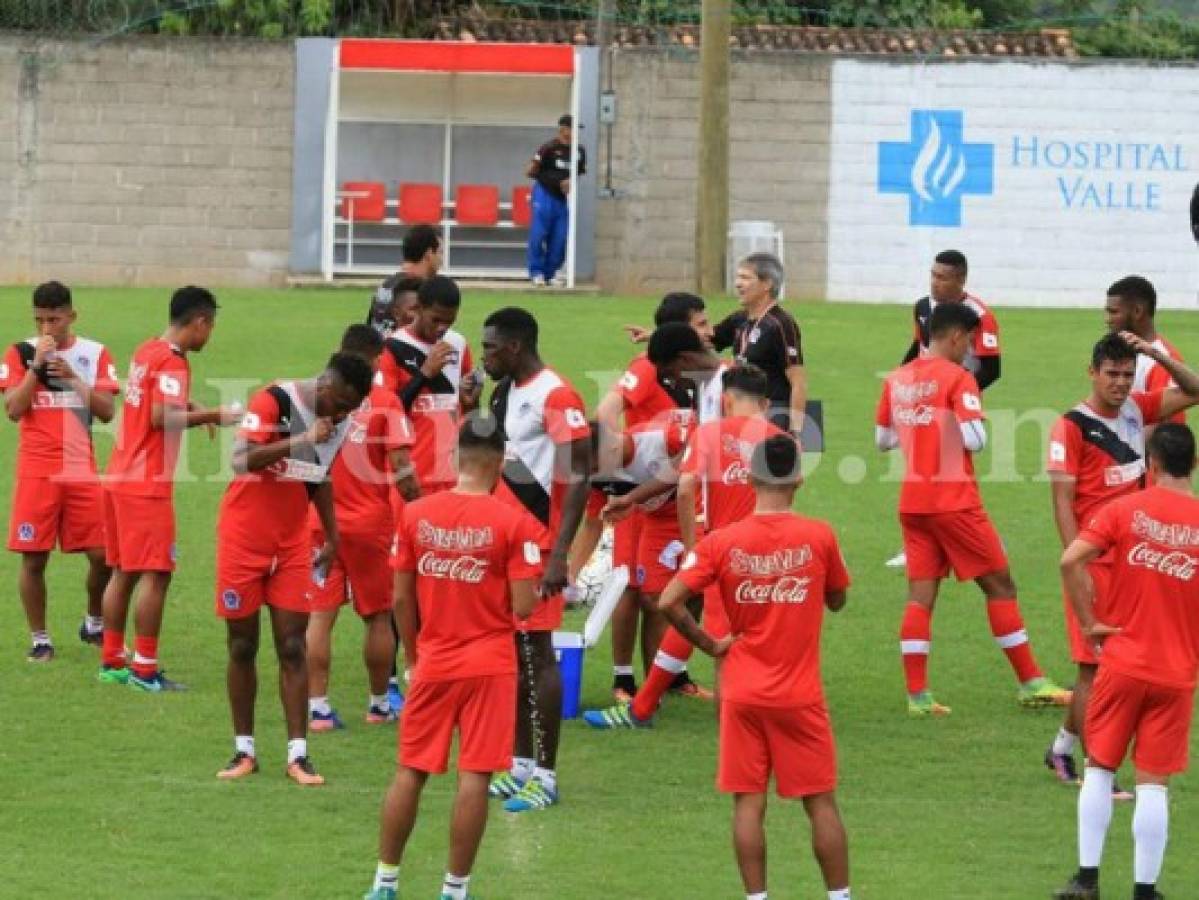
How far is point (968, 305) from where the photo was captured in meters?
14.4

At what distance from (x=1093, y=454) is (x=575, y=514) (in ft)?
7.77

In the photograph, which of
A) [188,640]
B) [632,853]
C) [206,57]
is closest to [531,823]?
[632,853]

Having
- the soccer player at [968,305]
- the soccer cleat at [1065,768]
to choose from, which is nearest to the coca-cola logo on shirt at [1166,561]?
the soccer cleat at [1065,768]

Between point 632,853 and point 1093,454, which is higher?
point 1093,454

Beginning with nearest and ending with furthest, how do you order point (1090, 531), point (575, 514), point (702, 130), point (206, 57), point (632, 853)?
1. point (1090, 531)
2. point (632, 853)
3. point (575, 514)
4. point (702, 130)
5. point (206, 57)

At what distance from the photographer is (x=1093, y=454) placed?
36.6 ft

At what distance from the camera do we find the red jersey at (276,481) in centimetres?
1112

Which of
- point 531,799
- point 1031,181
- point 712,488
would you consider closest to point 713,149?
point 1031,181

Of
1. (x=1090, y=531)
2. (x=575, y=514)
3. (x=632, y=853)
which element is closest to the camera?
(x=1090, y=531)

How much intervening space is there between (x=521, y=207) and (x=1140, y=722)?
2241 centimetres

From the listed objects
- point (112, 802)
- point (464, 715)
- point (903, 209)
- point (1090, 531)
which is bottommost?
point (112, 802)

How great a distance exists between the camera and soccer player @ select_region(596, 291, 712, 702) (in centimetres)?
1278

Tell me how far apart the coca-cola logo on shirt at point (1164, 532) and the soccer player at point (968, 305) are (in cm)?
488

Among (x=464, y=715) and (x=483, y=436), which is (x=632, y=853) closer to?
(x=464, y=715)
